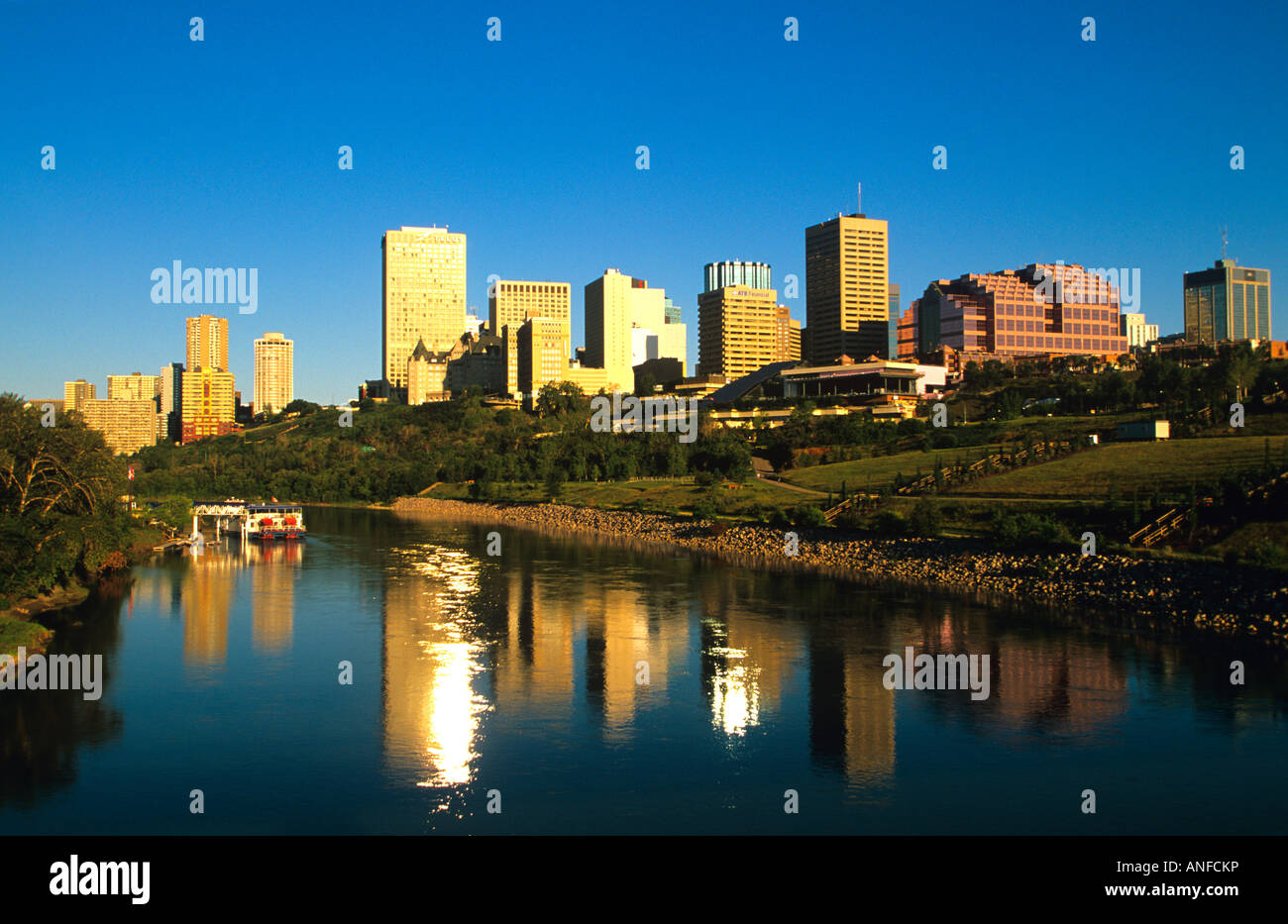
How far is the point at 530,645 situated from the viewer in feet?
134

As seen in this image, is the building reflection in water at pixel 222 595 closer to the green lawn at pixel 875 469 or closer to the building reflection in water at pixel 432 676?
the building reflection in water at pixel 432 676

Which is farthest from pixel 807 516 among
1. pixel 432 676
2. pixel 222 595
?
pixel 432 676

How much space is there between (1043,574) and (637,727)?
28.9m

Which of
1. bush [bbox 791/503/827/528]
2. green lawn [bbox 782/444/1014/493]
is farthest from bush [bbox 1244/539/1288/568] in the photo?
green lawn [bbox 782/444/1014/493]

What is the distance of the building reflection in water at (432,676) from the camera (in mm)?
26906

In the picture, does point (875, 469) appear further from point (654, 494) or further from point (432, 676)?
point (432, 676)

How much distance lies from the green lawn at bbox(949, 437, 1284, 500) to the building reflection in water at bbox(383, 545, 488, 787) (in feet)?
122

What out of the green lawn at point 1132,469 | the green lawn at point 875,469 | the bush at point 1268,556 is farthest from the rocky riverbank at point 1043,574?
the green lawn at point 875,469

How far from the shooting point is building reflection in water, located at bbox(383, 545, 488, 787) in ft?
88.3

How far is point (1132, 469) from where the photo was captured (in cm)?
6456
